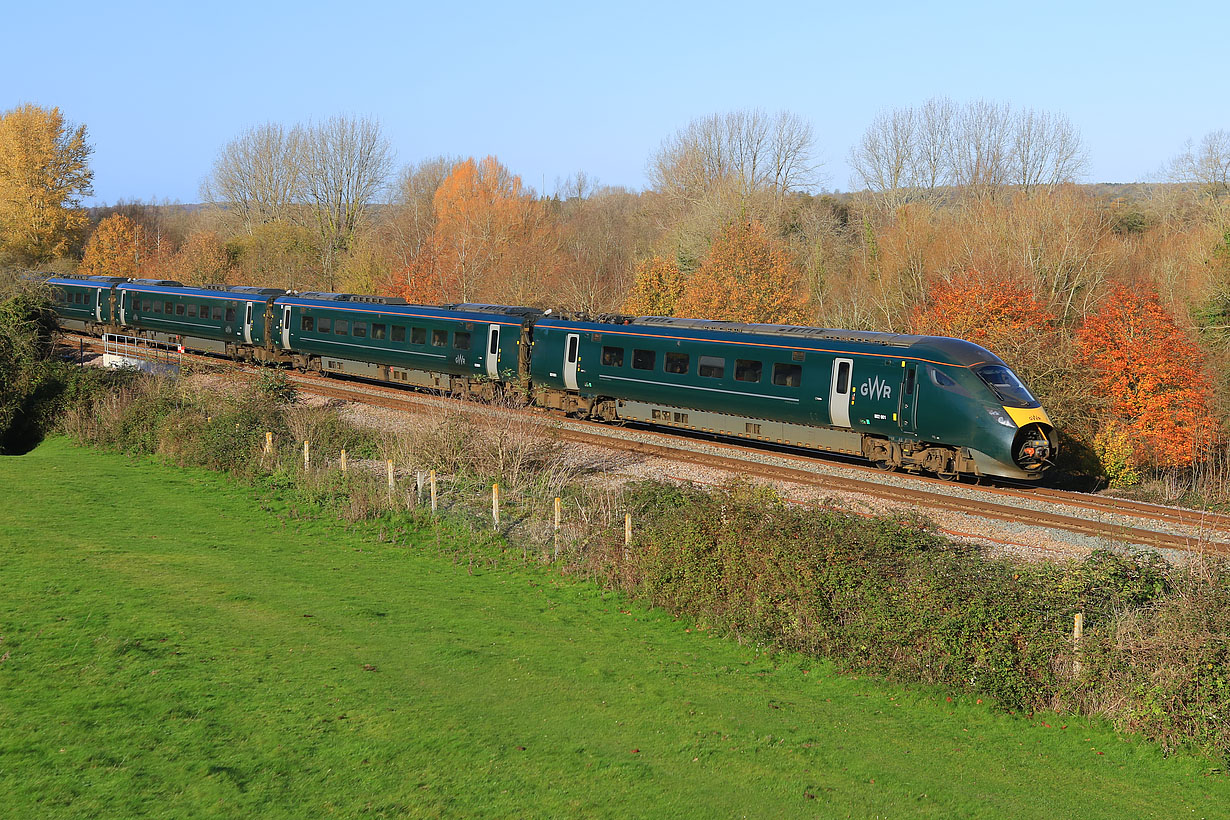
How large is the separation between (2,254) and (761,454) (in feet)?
206

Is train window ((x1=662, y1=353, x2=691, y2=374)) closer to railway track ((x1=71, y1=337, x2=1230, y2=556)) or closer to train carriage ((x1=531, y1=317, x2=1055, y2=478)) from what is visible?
train carriage ((x1=531, y1=317, x2=1055, y2=478))

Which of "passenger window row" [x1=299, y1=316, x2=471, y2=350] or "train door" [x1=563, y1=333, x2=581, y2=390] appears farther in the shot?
"passenger window row" [x1=299, y1=316, x2=471, y2=350]

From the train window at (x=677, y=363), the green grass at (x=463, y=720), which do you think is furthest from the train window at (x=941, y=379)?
the green grass at (x=463, y=720)

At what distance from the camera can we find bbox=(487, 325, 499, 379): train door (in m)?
29.3

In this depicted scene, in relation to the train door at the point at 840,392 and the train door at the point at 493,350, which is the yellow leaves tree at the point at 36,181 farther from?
the train door at the point at 840,392

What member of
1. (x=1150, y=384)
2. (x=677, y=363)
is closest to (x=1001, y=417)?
(x=677, y=363)

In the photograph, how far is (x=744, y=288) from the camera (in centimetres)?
3928

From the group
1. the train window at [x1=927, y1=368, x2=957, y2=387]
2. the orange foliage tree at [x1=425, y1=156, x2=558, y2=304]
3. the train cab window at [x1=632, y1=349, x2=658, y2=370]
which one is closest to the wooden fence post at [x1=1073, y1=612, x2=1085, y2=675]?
the train window at [x1=927, y1=368, x2=957, y2=387]

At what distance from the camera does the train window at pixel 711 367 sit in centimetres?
2386

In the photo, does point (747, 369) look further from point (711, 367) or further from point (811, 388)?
point (811, 388)

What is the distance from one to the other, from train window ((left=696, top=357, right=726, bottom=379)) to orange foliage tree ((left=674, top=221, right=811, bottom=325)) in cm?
1489

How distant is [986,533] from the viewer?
1647cm

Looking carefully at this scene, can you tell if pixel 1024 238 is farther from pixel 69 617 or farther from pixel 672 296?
pixel 69 617

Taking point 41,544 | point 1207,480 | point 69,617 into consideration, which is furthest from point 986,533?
point 41,544
